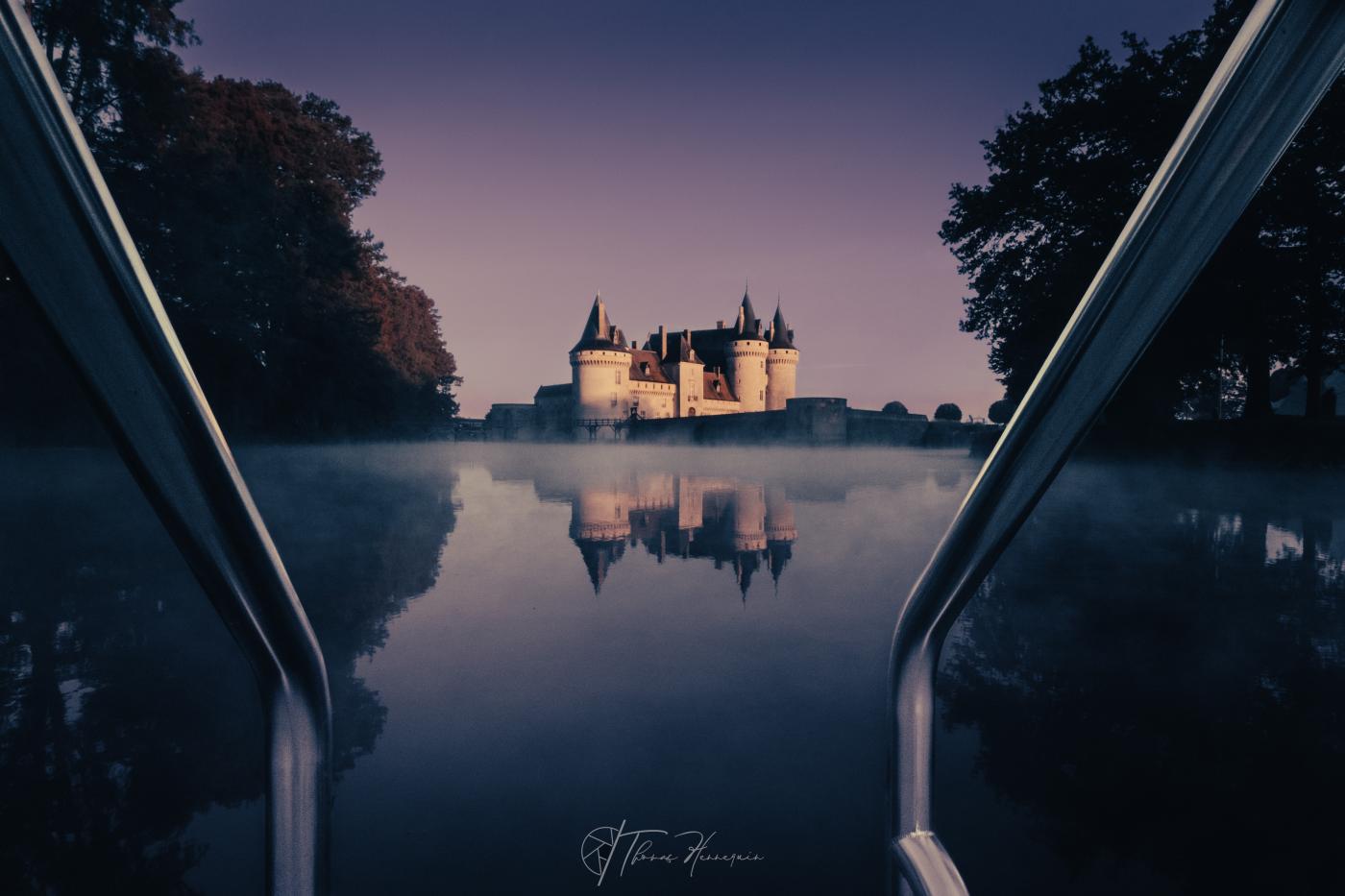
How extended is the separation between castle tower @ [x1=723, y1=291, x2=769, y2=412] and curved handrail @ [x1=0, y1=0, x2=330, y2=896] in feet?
221

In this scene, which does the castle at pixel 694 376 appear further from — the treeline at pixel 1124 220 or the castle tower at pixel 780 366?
the treeline at pixel 1124 220

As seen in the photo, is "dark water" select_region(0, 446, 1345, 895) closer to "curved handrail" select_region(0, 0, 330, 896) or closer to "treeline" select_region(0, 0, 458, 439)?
"curved handrail" select_region(0, 0, 330, 896)

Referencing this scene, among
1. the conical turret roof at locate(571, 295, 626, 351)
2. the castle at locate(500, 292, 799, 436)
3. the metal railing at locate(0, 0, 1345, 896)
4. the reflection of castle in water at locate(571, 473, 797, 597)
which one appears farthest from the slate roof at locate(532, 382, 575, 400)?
the metal railing at locate(0, 0, 1345, 896)

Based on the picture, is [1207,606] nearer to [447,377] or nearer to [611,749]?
[611,749]

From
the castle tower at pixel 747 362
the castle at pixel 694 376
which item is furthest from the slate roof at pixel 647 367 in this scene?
the castle tower at pixel 747 362

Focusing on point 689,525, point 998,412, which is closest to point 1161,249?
point 689,525

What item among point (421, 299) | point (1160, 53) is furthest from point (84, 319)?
point (421, 299)

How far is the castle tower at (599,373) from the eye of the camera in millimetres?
60781

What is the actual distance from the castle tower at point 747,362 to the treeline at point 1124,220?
45.3m

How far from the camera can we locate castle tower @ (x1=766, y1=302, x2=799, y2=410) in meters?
67.3

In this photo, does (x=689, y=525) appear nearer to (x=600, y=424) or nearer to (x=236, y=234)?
(x=236, y=234)

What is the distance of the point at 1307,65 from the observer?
1.48 ft

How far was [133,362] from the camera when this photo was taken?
48 centimetres

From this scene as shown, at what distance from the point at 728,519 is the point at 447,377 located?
27281 mm
